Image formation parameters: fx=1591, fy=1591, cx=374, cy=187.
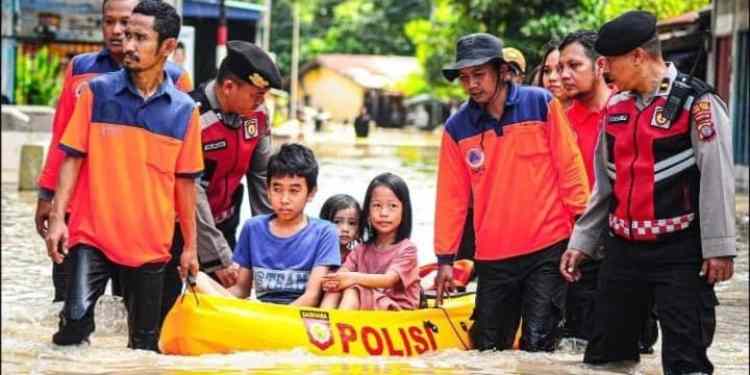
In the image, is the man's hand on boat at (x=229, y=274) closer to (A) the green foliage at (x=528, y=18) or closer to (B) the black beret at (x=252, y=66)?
(B) the black beret at (x=252, y=66)

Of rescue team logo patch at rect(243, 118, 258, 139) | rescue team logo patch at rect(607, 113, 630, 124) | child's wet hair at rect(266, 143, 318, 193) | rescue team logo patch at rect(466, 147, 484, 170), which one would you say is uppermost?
rescue team logo patch at rect(607, 113, 630, 124)

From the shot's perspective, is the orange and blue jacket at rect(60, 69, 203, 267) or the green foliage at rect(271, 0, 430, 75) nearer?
the orange and blue jacket at rect(60, 69, 203, 267)

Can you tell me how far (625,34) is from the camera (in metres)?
6.79

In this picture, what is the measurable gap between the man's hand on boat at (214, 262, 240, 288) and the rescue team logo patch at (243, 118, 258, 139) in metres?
0.70

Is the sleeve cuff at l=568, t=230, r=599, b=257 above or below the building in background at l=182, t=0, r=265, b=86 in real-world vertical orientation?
below

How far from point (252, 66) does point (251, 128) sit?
50 cm

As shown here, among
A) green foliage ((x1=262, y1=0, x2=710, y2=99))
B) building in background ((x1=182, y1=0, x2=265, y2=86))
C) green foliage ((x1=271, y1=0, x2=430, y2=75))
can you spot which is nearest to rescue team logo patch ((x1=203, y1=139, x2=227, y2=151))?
green foliage ((x1=262, y1=0, x2=710, y2=99))

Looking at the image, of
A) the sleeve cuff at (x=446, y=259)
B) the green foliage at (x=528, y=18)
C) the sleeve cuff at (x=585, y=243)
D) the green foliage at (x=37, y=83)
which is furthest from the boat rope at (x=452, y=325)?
the green foliage at (x=528, y=18)

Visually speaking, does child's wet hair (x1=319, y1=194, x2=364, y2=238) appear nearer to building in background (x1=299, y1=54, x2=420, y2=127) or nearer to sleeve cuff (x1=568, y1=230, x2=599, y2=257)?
sleeve cuff (x1=568, y1=230, x2=599, y2=257)

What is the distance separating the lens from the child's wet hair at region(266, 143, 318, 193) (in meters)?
8.22

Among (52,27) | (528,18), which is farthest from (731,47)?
(52,27)

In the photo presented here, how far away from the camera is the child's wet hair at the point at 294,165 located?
8219 mm

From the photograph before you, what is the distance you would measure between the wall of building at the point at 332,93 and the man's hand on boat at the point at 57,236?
80031 millimetres

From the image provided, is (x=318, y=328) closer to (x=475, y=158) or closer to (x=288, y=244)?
(x=288, y=244)
